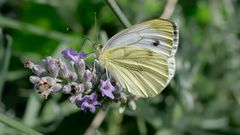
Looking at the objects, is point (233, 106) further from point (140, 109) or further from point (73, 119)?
point (73, 119)

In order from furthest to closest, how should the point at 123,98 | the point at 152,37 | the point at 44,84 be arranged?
the point at 152,37, the point at 123,98, the point at 44,84

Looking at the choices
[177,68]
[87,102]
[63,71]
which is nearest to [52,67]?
[63,71]

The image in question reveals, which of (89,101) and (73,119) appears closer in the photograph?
(89,101)

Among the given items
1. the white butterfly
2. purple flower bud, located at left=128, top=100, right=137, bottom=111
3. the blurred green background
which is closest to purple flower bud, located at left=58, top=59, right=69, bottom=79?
the white butterfly

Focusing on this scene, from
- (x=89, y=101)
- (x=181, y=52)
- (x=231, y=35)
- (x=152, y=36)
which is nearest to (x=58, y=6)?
(x=181, y=52)

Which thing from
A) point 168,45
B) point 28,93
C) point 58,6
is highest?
point 58,6

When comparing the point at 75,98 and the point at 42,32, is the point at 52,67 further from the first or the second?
the point at 42,32

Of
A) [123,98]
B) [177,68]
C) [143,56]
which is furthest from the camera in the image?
[177,68]
